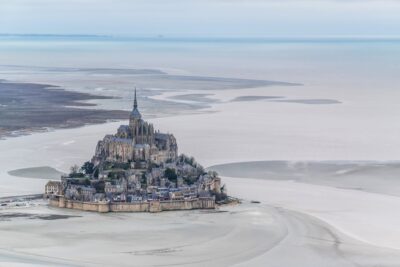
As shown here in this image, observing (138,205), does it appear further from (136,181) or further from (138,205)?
(136,181)

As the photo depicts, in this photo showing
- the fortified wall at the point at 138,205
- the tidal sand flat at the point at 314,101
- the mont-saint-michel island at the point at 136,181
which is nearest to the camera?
the fortified wall at the point at 138,205

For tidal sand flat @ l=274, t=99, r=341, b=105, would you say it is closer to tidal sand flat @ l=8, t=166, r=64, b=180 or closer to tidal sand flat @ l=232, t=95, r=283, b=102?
tidal sand flat @ l=232, t=95, r=283, b=102

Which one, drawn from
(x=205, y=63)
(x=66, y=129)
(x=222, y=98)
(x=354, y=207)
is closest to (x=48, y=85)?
(x=222, y=98)

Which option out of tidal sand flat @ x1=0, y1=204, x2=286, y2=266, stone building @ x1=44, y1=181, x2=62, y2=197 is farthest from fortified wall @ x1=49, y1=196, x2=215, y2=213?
tidal sand flat @ x1=0, y1=204, x2=286, y2=266

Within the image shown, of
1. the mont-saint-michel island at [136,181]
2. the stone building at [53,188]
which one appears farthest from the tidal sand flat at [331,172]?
the stone building at [53,188]

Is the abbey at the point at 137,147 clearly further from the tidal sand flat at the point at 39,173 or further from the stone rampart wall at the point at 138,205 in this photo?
the stone rampart wall at the point at 138,205

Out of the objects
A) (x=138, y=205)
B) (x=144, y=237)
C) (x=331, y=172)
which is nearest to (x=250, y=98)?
A: (x=331, y=172)

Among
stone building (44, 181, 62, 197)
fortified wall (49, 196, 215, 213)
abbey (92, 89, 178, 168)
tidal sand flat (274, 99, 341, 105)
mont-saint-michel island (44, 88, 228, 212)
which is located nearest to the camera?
fortified wall (49, 196, 215, 213)

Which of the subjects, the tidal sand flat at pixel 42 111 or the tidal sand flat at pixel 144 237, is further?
the tidal sand flat at pixel 42 111

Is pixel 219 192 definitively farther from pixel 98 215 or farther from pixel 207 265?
pixel 207 265
